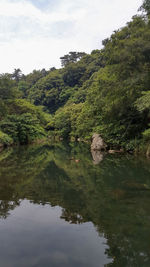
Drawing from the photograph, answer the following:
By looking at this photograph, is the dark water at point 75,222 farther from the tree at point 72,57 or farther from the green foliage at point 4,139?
A: the tree at point 72,57

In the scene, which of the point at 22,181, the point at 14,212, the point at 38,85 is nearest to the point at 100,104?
the point at 22,181

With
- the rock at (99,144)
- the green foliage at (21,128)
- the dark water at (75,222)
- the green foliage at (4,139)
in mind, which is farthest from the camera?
the green foliage at (21,128)

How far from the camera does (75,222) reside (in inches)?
211

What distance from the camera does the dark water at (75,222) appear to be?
3.95 metres

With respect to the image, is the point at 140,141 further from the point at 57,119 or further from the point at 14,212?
the point at 57,119

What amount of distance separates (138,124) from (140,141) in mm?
1518

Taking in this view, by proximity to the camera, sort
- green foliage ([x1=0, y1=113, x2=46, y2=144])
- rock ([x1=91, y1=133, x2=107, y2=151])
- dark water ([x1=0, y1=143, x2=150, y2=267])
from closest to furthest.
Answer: dark water ([x1=0, y1=143, x2=150, y2=267]) < rock ([x1=91, y1=133, x2=107, y2=151]) < green foliage ([x1=0, y1=113, x2=46, y2=144])

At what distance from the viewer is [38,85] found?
81.8 m

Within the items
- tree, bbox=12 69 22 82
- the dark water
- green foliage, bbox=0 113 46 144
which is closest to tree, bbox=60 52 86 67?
tree, bbox=12 69 22 82

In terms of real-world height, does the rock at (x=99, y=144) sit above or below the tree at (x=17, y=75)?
below

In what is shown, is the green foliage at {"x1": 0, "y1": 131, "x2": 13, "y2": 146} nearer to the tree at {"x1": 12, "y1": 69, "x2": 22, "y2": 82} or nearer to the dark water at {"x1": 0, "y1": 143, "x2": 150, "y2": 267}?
the dark water at {"x1": 0, "y1": 143, "x2": 150, "y2": 267}

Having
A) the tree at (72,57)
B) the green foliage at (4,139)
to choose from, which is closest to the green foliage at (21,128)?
the green foliage at (4,139)

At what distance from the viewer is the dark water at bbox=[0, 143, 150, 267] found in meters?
3.95

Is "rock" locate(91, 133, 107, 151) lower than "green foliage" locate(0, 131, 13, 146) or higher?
lower
